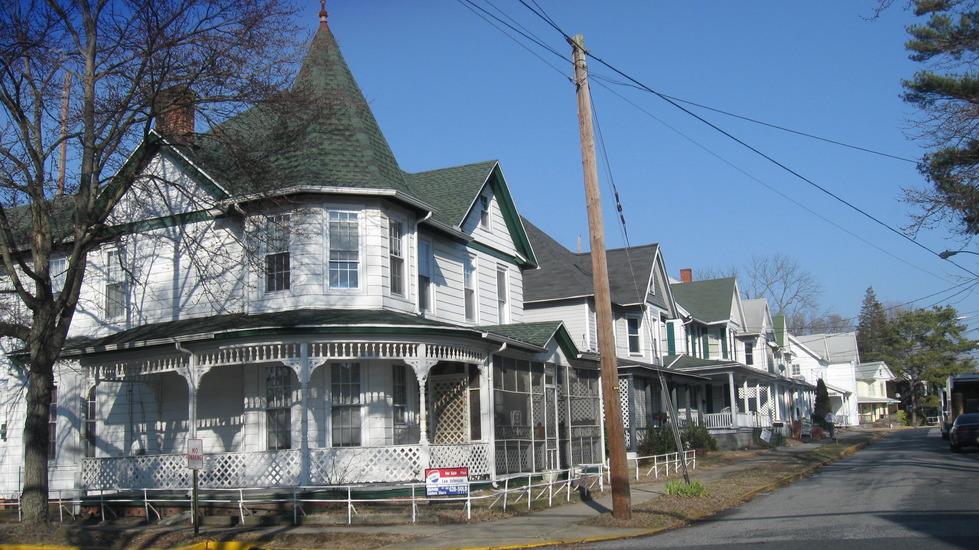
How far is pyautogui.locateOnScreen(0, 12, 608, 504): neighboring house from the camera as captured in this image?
1748 cm

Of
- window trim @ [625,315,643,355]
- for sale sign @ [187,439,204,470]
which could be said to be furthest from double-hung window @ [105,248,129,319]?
window trim @ [625,315,643,355]

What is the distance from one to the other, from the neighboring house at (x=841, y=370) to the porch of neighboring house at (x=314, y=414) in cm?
6535

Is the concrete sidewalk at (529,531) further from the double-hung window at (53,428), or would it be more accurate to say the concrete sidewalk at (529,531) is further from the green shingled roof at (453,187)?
the double-hung window at (53,428)

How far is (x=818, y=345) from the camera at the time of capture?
97312mm

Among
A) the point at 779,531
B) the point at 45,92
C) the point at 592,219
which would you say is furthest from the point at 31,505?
the point at 779,531

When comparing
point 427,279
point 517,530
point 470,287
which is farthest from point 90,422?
point 517,530

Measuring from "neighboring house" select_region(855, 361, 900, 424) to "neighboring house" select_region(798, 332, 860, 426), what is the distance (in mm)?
1858

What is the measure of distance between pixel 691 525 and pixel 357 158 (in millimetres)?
10599

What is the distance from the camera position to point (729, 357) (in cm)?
5022

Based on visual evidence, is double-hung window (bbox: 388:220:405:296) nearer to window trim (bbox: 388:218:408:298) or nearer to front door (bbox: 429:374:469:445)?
window trim (bbox: 388:218:408:298)

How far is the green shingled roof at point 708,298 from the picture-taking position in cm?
4872

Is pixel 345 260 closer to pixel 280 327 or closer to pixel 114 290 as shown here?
pixel 280 327

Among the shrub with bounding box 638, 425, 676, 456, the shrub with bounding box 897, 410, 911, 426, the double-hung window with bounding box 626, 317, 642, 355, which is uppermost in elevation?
the double-hung window with bounding box 626, 317, 642, 355

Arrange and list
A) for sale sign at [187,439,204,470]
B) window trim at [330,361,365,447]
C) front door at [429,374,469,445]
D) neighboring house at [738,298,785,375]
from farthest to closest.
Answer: neighboring house at [738,298,785,375]
front door at [429,374,469,445]
window trim at [330,361,365,447]
for sale sign at [187,439,204,470]
